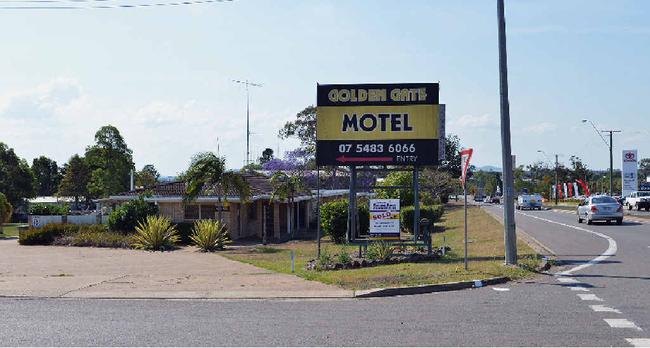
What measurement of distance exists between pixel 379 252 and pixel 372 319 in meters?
7.95

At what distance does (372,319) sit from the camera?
10.6 m

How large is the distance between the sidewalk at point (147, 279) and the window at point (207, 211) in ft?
34.2

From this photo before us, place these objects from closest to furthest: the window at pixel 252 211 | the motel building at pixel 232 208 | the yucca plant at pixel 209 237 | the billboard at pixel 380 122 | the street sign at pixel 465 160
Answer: the street sign at pixel 465 160, the billboard at pixel 380 122, the yucca plant at pixel 209 237, the motel building at pixel 232 208, the window at pixel 252 211

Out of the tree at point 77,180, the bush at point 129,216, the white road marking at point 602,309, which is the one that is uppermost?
the tree at point 77,180

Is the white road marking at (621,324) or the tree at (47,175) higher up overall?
the tree at (47,175)

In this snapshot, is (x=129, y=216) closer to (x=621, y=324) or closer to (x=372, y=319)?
(x=372, y=319)

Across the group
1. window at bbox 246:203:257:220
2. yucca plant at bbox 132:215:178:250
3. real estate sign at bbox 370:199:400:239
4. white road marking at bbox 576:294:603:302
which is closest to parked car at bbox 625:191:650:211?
window at bbox 246:203:257:220

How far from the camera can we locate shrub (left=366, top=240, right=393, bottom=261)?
18.5 meters

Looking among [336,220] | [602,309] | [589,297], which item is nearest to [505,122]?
[589,297]

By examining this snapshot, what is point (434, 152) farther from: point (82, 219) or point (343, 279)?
point (82, 219)

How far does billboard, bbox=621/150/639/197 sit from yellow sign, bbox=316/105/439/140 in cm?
5224

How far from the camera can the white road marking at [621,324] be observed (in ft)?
31.3

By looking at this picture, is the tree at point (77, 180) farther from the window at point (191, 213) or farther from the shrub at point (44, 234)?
the shrub at point (44, 234)

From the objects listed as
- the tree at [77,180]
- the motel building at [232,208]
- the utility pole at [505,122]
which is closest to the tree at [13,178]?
the tree at [77,180]
